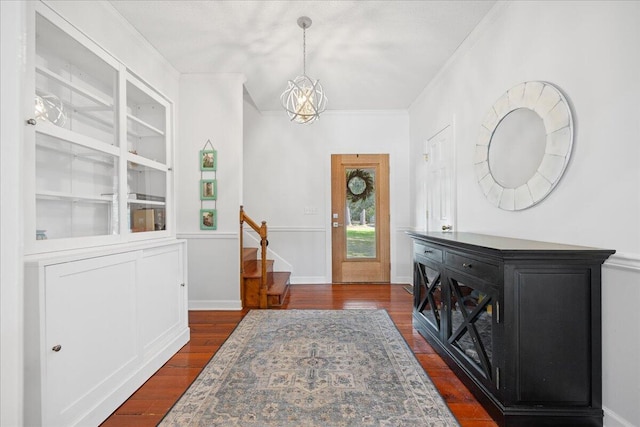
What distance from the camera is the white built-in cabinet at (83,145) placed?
1508mm

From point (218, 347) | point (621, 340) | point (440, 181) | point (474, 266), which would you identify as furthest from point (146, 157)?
point (621, 340)

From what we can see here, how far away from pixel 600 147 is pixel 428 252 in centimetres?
133

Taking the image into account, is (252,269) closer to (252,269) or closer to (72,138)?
(252,269)

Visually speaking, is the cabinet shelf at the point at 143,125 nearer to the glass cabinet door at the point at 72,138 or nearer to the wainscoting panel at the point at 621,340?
the glass cabinet door at the point at 72,138

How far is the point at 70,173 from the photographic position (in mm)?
1748

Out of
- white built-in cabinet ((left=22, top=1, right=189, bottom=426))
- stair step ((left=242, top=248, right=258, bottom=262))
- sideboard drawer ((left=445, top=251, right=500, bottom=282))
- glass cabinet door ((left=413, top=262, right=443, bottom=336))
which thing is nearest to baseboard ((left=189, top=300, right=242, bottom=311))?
stair step ((left=242, top=248, right=258, bottom=262))

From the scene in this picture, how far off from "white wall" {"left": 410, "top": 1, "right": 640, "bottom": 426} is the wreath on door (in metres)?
2.72

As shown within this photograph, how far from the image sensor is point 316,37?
2846 mm

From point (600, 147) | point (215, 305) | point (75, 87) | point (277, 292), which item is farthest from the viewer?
point (277, 292)

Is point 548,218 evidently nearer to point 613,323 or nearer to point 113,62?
point 613,323

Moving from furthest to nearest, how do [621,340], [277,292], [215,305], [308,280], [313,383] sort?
[308,280] → [277,292] → [215,305] → [313,383] → [621,340]

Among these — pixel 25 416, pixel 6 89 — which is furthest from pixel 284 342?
pixel 6 89

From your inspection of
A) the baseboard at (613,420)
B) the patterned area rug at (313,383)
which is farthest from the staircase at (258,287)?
the baseboard at (613,420)

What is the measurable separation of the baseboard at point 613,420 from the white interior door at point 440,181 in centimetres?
193
